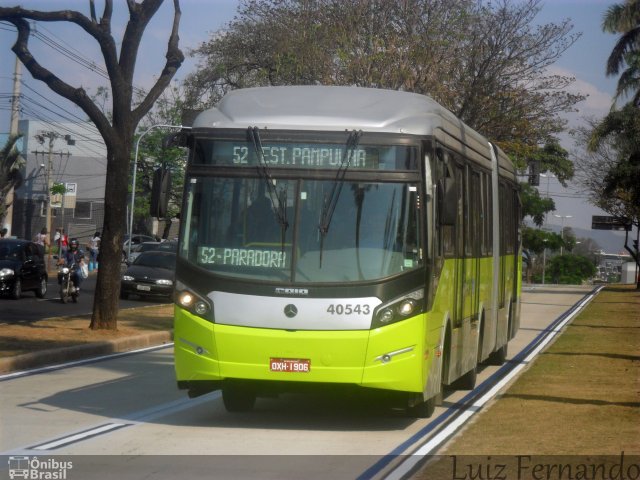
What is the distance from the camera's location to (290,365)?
11.3 metres

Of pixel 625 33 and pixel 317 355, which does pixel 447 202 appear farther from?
pixel 625 33

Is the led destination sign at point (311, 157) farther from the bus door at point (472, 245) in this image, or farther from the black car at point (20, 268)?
the black car at point (20, 268)

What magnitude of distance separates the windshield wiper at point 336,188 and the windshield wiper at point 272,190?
0.36 metres

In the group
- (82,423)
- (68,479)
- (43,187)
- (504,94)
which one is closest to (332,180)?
(82,423)

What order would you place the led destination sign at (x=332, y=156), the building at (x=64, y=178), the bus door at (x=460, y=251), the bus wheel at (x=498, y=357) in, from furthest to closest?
the building at (x=64, y=178) → the bus wheel at (x=498, y=357) → the bus door at (x=460, y=251) → the led destination sign at (x=332, y=156)


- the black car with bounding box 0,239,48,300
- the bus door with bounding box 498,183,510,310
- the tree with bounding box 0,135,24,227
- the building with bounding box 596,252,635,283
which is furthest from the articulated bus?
the building with bounding box 596,252,635,283

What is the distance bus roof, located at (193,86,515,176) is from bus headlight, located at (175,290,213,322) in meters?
1.69

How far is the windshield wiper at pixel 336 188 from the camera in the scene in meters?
11.6

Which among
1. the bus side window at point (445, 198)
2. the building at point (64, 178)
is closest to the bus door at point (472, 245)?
the bus side window at point (445, 198)

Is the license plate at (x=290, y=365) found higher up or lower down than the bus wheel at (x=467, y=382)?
higher up

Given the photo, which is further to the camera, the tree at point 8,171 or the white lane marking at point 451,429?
the tree at point 8,171

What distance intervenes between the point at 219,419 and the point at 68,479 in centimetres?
376

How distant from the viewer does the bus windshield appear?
452 inches

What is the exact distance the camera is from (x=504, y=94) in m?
39.0
